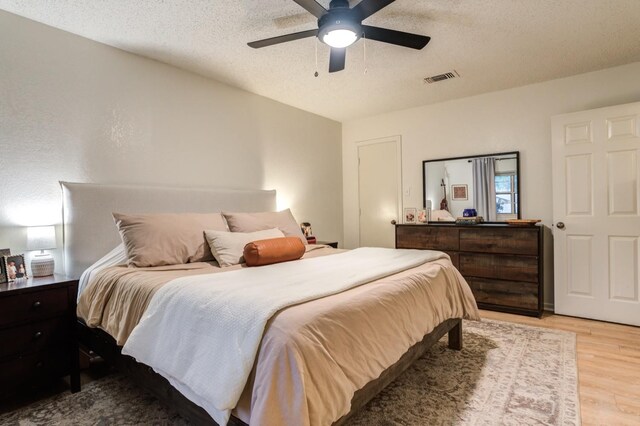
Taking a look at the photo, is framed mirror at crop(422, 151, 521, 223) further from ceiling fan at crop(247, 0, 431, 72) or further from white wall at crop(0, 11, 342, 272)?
ceiling fan at crop(247, 0, 431, 72)

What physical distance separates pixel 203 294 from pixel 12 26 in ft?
7.78

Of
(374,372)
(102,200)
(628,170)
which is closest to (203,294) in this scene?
(374,372)

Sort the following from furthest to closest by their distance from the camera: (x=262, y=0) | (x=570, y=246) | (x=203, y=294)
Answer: (x=570, y=246), (x=262, y=0), (x=203, y=294)

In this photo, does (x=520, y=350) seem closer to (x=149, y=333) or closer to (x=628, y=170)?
(x=628, y=170)

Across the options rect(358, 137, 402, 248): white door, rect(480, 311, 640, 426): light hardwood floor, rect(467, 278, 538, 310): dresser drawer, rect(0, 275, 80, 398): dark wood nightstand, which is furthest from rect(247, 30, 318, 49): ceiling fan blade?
rect(467, 278, 538, 310): dresser drawer

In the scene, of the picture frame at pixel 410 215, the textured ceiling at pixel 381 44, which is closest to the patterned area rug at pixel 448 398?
the picture frame at pixel 410 215

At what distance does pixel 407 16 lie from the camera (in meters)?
2.40

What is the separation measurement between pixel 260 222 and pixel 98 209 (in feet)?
4.18

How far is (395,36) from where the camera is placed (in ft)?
7.10

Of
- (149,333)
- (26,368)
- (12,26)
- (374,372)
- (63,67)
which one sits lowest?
(26,368)

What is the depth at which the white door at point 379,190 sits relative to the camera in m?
4.88

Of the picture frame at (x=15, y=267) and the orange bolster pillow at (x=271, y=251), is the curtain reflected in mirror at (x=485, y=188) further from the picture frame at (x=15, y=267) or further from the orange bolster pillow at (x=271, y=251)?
the picture frame at (x=15, y=267)

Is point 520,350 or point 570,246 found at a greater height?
point 570,246

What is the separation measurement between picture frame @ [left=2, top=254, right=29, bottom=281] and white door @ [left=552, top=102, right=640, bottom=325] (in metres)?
4.57
